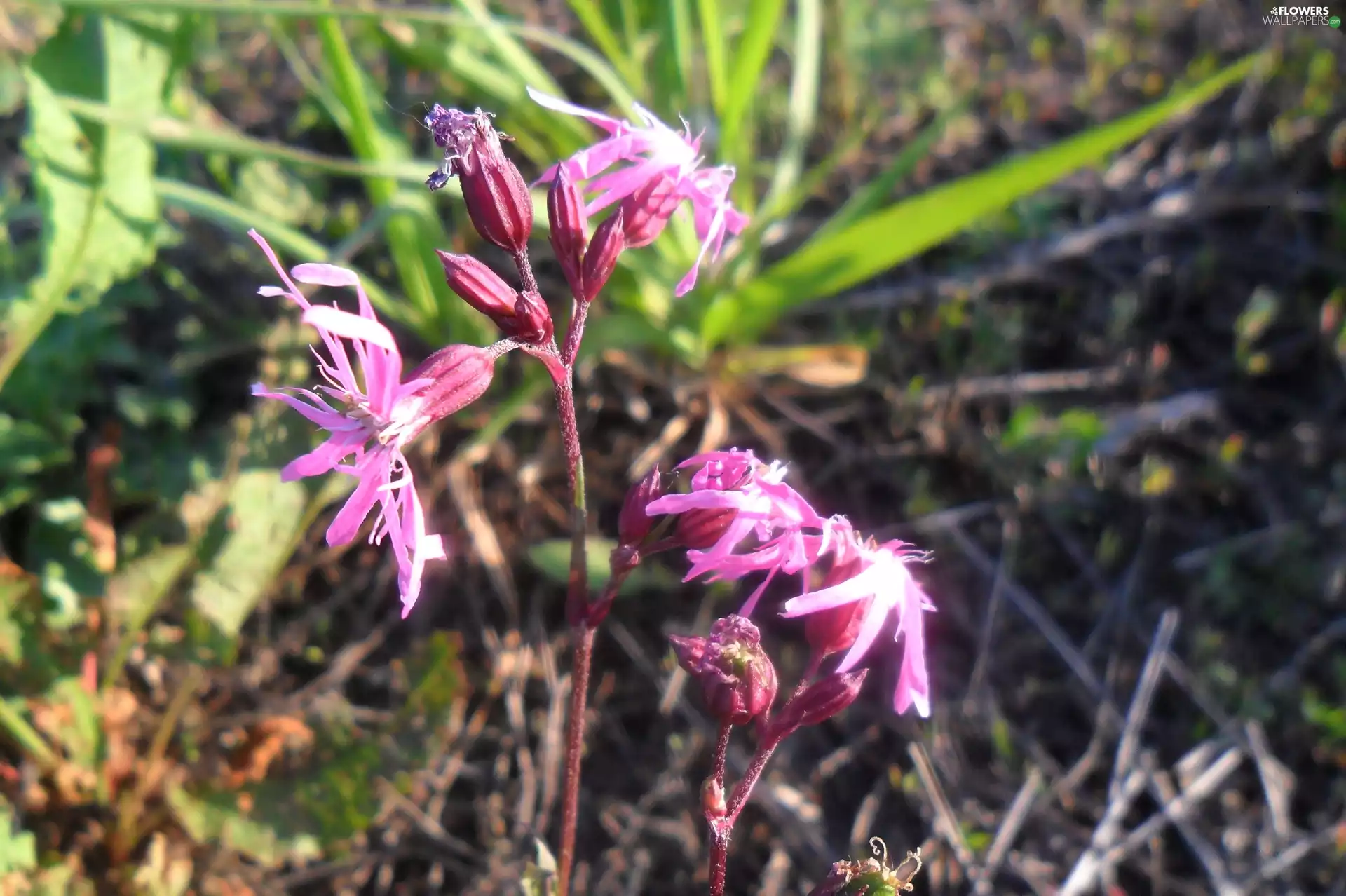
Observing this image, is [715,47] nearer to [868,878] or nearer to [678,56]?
[678,56]

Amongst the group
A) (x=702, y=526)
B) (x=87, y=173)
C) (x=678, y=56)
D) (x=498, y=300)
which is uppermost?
(x=678, y=56)

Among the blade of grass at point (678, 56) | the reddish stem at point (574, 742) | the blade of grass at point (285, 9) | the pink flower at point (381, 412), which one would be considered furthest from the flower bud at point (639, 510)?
the blade of grass at point (678, 56)

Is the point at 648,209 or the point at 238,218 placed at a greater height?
the point at 238,218

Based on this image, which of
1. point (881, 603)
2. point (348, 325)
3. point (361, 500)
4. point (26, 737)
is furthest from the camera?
point (26, 737)

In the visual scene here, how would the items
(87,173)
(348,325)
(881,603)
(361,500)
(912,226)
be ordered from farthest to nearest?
(912,226), (87,173), (881,603), (361,500), (348,325)

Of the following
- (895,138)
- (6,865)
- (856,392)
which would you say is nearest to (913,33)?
(895,138)

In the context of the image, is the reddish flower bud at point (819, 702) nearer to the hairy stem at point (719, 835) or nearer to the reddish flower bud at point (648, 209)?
the hairy stem at point (719, 835)

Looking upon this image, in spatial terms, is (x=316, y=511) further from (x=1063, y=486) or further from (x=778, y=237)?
(x=1063, y=486)

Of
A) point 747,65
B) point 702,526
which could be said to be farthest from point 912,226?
point 702,526

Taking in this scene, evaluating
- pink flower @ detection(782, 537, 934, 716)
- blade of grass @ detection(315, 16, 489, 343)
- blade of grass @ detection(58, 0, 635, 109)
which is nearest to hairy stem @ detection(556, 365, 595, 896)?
pink flower @ detection(782, 537, 934, 716)
